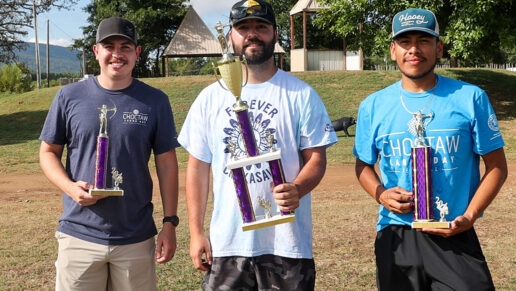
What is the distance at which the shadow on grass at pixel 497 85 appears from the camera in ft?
81.4

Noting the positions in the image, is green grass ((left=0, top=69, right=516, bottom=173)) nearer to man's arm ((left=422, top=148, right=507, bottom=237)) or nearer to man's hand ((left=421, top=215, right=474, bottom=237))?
man's arm ((left=422, top=148, right=507, bottom=237))

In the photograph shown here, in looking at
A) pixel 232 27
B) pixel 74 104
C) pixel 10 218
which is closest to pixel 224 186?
pixel 232 27

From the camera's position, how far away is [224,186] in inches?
122

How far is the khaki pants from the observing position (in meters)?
3.37

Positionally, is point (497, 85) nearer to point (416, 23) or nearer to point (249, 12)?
point (416, 23)

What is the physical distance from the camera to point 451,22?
72.1ft

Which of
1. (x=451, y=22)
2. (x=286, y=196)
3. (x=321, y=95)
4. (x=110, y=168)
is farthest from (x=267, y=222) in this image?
(x=321, y=95)

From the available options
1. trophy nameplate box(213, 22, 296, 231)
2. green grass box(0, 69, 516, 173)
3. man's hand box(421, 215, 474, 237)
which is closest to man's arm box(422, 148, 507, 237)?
man's hand box(421, 215, 474, 237)

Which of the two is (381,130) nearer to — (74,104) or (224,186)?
(224,186)

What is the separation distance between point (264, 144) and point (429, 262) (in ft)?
3.72

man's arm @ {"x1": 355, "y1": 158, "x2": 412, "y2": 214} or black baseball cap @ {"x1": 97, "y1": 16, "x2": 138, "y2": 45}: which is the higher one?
black baseball cap @ {"x1": 97, "y1": 16, "x2": 138, "y2": 45}

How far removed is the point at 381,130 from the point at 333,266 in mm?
3332

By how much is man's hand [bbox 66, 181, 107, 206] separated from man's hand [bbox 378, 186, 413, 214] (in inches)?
65.1

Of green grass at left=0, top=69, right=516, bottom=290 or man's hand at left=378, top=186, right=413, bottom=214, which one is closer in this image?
man's hand at left=378, top=186, right=413, bottom=214
